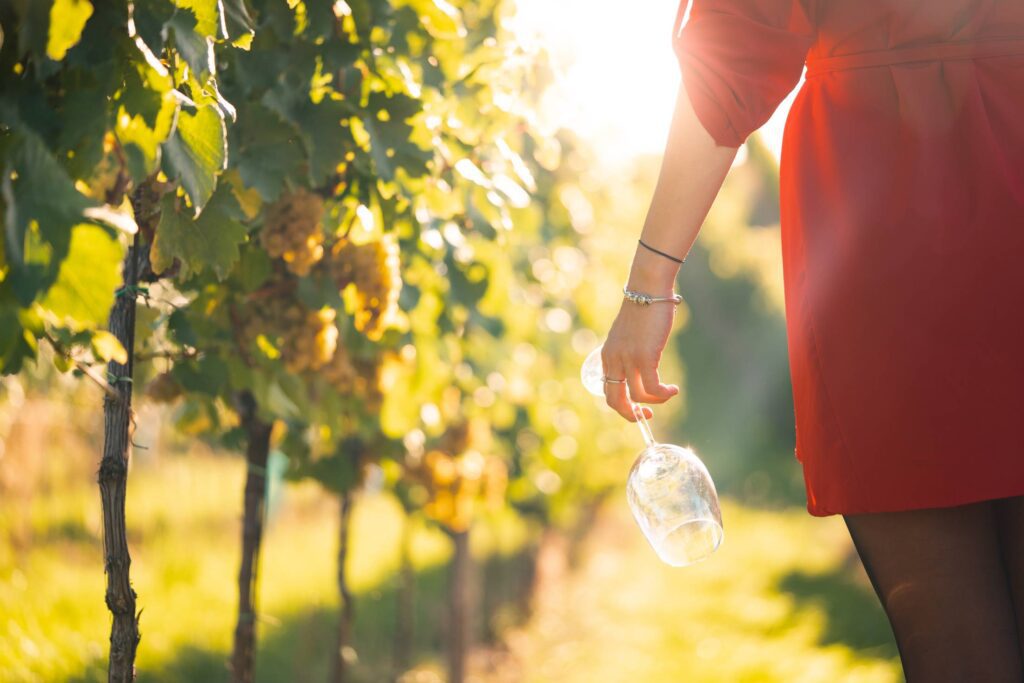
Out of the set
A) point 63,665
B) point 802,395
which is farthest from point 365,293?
point 63,665

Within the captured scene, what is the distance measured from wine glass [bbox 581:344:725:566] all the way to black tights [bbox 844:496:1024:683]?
248 mm

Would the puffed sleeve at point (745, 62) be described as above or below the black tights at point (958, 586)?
above

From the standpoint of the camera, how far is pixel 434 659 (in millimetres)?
6617

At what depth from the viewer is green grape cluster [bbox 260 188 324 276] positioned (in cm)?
202

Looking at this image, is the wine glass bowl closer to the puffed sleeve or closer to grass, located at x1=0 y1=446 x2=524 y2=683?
the puffed sleeve

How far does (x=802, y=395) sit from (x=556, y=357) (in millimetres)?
4321

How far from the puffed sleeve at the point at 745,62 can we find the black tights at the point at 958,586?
542 millimetres

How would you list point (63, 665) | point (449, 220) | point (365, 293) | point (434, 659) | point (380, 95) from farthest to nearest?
1. point (434, 659)
2. point (63, 665)
3. point (449, 220)
4. point (365, 293)
5. point (380, 95)

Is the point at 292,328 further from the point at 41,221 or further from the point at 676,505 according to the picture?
the point at 41,221

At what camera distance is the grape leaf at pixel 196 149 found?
135cm

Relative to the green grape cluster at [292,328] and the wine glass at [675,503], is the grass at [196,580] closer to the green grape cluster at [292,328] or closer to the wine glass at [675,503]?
the green grape cluster at [292,328]

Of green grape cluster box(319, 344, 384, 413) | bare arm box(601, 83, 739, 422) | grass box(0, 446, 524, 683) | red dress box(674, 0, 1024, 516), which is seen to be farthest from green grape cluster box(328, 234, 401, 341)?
grass box(0, 446, 524, 683)

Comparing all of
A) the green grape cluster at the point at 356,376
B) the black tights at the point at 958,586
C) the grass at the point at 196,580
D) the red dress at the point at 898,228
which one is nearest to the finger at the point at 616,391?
the red dress at the point at 898,228

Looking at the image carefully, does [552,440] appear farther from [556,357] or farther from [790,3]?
[790,3]
